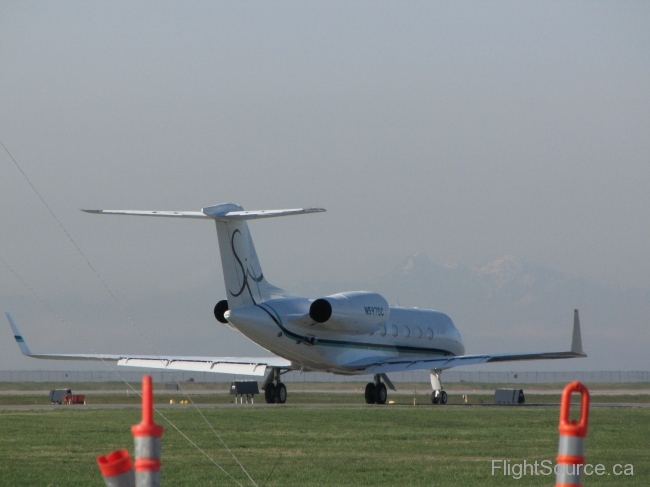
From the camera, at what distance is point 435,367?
125 ft

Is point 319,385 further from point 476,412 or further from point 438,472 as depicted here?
point 438,472

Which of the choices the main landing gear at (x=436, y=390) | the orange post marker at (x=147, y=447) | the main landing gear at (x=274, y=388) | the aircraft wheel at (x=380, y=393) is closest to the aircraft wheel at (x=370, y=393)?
the aircraft wheel at (x=380, y=393)

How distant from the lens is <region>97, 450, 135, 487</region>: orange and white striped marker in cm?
570

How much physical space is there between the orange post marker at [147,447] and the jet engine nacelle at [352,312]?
28706 mm

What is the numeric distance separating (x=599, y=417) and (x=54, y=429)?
47.1 ft

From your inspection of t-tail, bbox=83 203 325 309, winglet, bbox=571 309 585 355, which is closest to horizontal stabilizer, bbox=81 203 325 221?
t-tail, bbox=83 203 325 309

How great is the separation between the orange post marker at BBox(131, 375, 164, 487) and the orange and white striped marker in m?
0.07

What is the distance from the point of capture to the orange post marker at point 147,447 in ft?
18.7

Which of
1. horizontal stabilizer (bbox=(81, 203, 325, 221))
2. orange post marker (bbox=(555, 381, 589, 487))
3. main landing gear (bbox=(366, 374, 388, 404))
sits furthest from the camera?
main landing gear (bbox=(366, 374, 388, 404))

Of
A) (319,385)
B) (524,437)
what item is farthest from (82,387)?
(524,437)

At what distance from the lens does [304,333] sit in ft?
116

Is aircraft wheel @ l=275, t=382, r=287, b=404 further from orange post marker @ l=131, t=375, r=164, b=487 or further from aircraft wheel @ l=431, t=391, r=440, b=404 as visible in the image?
orange post marker @ l=131, t=375, r=164, b=487

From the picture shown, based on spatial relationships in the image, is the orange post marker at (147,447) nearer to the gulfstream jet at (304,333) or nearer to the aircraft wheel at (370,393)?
the gulfstream jet at (304,333)

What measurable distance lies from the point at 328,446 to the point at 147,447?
12.4m
